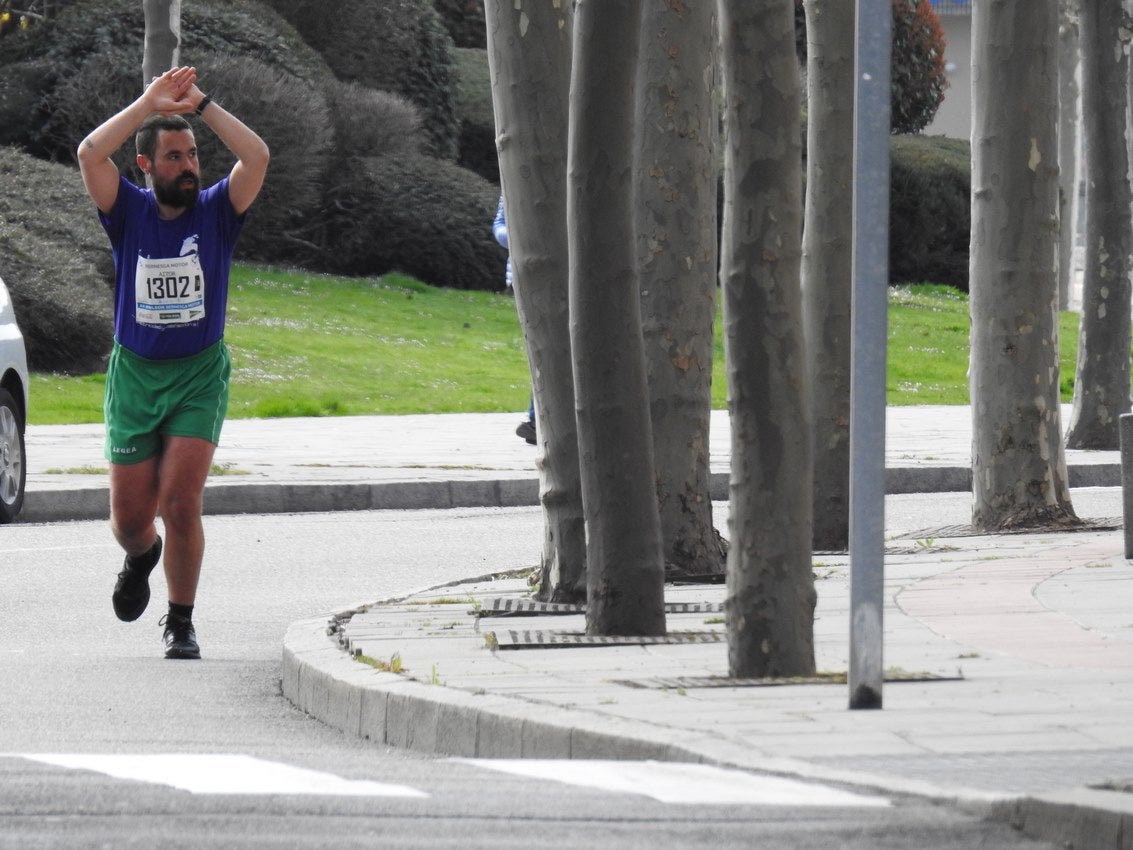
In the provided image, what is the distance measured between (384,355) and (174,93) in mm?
17194

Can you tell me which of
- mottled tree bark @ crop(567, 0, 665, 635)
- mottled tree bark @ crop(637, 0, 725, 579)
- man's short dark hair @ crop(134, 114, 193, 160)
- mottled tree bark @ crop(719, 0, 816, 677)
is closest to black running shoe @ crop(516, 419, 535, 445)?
mottled tree bark @ crop(637, 0, 725, 579)

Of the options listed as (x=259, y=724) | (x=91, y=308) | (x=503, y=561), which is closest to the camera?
(x=259, y=724)

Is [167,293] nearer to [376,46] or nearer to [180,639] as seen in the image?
[180,639]

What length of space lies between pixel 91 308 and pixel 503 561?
1163 cm

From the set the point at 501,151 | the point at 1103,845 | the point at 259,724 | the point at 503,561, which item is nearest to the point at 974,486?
the point at 503,561

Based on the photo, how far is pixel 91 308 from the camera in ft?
75.4

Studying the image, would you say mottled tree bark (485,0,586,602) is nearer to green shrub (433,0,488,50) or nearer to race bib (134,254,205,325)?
race bib (134,254,205,325)

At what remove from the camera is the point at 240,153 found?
8.79m

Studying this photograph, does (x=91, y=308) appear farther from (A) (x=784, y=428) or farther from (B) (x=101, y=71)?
(A) (x=784, y=428)

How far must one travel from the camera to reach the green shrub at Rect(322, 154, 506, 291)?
3103 centimetres

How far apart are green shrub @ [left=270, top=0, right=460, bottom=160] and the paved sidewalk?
23.4m

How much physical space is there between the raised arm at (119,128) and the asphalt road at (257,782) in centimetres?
166

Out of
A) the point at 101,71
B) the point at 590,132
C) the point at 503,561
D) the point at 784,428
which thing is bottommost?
the point at 503,561

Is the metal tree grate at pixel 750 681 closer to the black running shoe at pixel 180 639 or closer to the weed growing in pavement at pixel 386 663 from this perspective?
the weed growing in pavement at pixel 386 663
